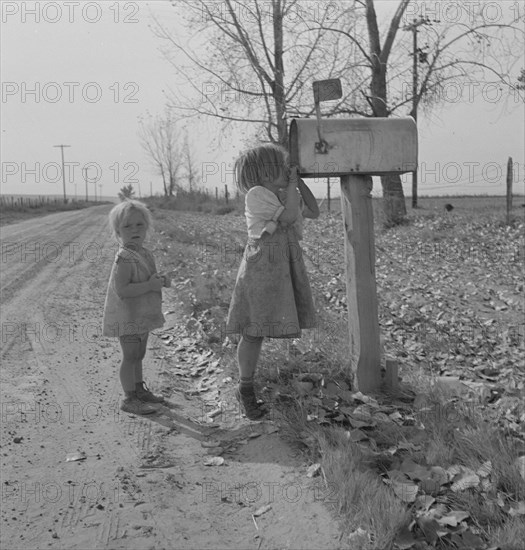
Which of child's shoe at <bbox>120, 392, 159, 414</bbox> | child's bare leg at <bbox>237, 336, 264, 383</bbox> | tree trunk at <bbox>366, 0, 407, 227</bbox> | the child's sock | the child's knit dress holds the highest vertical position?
tree trunk at <bbox>366, 0, 407, 227</bbox>

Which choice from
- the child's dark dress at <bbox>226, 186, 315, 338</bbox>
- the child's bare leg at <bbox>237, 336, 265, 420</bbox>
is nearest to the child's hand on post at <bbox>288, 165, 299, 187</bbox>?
the child's dark dress at <bbox>226, 186, 315, 338</bbox>

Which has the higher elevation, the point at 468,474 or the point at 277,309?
the point at 277,309

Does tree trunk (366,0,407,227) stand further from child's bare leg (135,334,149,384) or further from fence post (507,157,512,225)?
child's bare leg (135,334,149,384)

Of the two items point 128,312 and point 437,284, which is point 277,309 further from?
point 437,284

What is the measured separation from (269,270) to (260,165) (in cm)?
63

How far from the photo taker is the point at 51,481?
3.14m

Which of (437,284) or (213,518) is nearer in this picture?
(213,518)

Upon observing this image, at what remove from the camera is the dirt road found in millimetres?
2699

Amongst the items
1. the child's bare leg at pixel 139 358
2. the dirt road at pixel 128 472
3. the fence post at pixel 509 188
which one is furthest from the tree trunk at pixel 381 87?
the child's bare leg at pixel 139 358

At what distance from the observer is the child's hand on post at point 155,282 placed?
4.05 meters

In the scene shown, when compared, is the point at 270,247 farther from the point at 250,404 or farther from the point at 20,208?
the point at 20,208

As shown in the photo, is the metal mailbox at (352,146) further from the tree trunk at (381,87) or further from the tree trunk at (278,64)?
the tree trunk at (381,87)

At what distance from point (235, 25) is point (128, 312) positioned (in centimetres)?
1435

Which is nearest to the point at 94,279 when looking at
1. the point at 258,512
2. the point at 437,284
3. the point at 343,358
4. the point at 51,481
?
the point at 437,284
